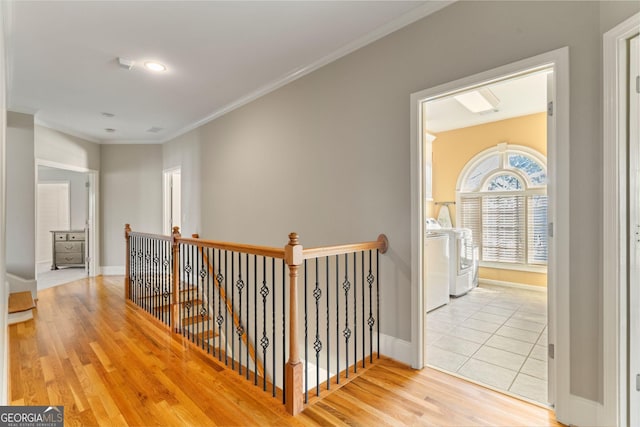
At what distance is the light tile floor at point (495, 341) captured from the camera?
2.28m

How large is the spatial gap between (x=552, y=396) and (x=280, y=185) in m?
2.93

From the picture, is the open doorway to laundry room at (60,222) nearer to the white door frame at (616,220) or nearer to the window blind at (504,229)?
the window blind at (504,229)

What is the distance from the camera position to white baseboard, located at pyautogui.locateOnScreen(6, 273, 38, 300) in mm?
4168

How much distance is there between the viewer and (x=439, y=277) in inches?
156

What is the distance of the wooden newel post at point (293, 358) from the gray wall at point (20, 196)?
455 centimetres

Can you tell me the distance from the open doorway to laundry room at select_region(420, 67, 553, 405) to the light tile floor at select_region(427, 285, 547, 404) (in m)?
0.01

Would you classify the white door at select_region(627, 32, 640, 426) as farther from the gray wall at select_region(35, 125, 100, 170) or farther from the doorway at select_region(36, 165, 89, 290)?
the doorway at select_region(36, 165, 89, 290)

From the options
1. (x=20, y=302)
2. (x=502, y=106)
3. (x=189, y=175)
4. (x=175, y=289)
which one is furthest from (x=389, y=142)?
(x=20, y=302)

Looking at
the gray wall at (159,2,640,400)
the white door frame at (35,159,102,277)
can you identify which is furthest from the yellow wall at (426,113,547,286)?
the white door frame at (35,159,102,277)

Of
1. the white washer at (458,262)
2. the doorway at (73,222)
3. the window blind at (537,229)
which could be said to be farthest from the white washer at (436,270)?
the doorway at (73,222)

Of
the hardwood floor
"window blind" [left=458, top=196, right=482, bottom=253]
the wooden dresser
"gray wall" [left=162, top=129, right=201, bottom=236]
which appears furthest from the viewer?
the wooden dresser

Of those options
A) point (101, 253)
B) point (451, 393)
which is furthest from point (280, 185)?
point (101, 253)

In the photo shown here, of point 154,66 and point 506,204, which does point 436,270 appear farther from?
point 154,66

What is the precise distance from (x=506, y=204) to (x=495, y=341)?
2.99 meters
